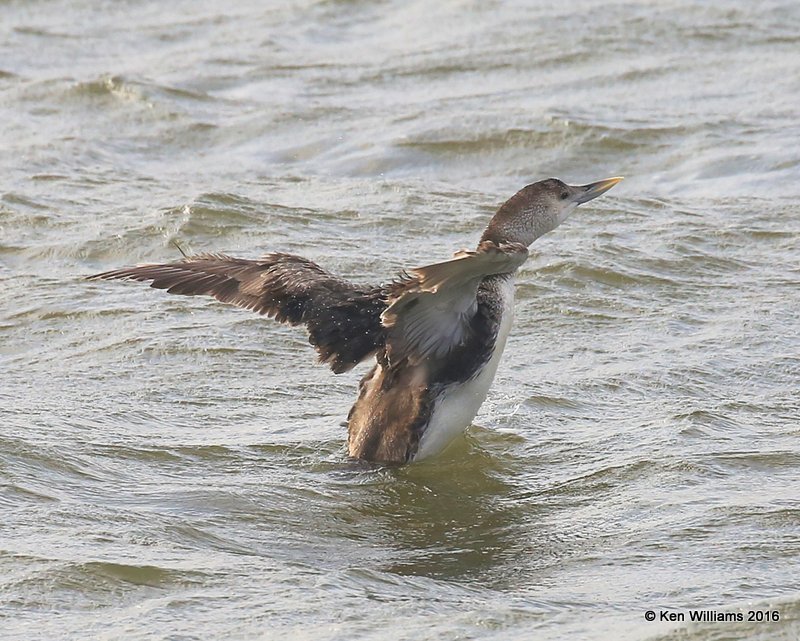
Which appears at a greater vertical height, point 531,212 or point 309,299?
point 531,212

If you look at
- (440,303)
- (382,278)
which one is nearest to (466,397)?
(440,303)

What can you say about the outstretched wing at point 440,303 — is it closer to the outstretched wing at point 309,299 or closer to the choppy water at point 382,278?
the outstretched wing at point 309,299

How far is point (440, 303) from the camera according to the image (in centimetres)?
682

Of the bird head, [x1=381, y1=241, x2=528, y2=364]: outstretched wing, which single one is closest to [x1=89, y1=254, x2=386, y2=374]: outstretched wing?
[x1=381, y1=241, x2=528, y2=364]: outstretched wing

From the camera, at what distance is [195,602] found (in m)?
5.70

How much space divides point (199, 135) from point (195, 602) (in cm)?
767

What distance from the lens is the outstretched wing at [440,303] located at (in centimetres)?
624

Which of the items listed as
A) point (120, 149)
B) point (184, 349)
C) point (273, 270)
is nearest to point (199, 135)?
point (120, 149)

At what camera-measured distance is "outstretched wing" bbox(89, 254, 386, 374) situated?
7.25 m

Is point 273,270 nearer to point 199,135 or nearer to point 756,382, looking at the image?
point 756,382

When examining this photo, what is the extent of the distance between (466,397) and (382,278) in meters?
2.65

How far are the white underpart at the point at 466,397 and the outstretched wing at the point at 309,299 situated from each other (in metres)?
0.40

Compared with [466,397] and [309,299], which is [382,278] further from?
[466,397]

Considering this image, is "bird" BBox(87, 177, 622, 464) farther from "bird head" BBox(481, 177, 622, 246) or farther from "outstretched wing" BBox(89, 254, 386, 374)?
"bird head" BBox(481, 177, 622, 246)
